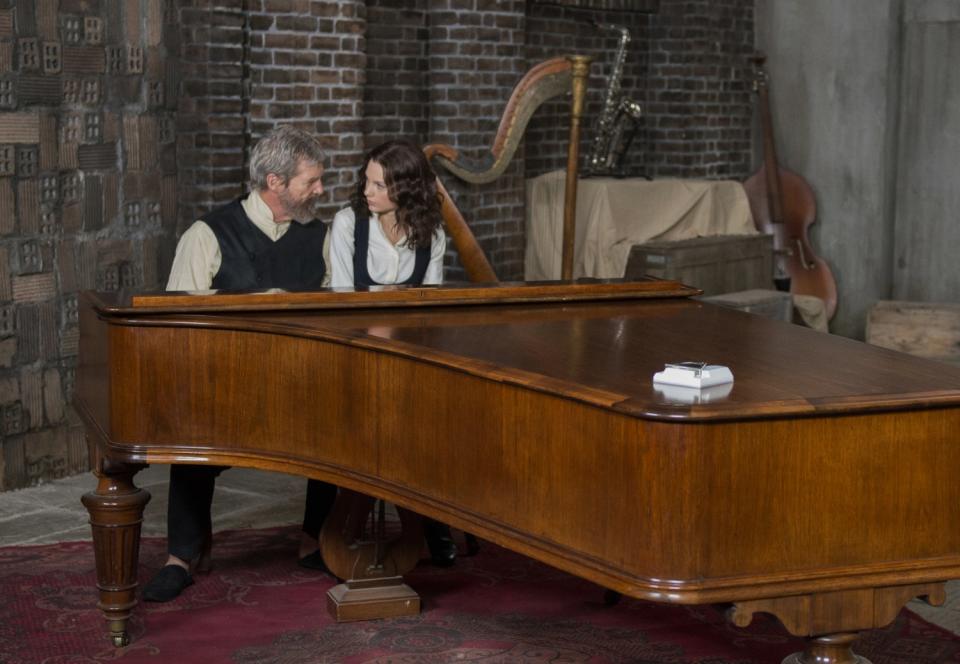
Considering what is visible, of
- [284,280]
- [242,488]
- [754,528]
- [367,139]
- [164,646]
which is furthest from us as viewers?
[367,139]

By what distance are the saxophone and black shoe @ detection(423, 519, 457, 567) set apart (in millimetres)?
4104

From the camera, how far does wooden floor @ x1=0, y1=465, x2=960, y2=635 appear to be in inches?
217

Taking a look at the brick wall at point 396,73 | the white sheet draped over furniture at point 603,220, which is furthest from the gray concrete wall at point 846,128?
the brick wall at point 396,73

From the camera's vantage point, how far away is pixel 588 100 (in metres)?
9.27

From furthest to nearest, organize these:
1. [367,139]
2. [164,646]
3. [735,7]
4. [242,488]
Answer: [735,7]
[367,139]
[242,488]
[164,646]

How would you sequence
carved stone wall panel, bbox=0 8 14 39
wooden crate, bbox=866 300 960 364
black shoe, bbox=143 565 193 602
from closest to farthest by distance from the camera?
black shoe, bbox=143 565 193 602 < carved stone wall panel, bbox=0 8 14 39 < wooden crate, bbox=866 300 960 364

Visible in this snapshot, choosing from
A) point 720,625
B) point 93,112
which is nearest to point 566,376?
point 720,625

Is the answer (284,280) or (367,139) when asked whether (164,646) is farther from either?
(367,139)

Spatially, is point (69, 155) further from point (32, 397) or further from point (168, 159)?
point (32, 397)

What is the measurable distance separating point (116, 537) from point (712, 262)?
16.3 feet

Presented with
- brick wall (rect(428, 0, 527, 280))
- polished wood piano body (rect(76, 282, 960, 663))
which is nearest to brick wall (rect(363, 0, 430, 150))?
brick wall (rect(428, 0, 527, 280))

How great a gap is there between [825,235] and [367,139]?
3.37m

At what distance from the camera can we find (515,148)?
275 inches

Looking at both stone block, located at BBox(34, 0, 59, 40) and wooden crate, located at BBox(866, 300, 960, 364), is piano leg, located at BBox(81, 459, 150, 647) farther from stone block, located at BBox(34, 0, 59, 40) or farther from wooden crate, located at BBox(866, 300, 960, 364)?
wooden crate, located at BBox(866, 300, 960, 364)
